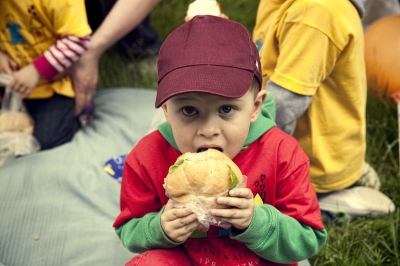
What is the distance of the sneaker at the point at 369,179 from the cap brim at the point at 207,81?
3.56 ft

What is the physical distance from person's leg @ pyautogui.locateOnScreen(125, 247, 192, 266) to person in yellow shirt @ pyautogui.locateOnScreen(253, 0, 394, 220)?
60cm

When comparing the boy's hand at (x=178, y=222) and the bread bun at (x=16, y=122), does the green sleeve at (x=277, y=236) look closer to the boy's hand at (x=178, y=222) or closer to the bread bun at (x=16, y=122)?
the boy's hand at (x=178, y=222)

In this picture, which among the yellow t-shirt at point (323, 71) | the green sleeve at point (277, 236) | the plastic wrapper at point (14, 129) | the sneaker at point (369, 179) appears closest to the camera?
the green sleeve at point (277, 236)

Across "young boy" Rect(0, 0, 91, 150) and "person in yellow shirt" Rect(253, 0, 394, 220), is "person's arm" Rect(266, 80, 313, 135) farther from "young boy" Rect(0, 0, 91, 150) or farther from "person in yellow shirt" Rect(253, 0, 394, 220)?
"young boy" Rect(0, 0, 91, 150)

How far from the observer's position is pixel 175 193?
124cm

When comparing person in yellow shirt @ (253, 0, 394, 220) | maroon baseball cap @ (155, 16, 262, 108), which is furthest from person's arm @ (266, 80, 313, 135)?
maroon baseball cap @ (155, 16, 262, 108)

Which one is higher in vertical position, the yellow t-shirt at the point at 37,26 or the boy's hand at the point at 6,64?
the yellow t-shirt at the point at 37,26

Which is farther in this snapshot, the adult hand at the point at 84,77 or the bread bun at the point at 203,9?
the adult hand at the point at 84,77

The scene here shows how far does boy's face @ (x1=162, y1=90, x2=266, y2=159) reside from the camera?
1273 mm

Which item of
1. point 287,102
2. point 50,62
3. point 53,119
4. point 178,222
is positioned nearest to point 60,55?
point 50,62

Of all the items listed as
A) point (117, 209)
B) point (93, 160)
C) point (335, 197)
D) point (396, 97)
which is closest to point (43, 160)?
point (93, 160)

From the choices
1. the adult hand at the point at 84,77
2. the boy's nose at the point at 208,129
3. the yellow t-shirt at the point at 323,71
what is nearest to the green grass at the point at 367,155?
the yellow t-shirt at the point at 323,71

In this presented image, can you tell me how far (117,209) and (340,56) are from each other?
95 centimetres

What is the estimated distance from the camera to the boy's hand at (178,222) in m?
1.24
